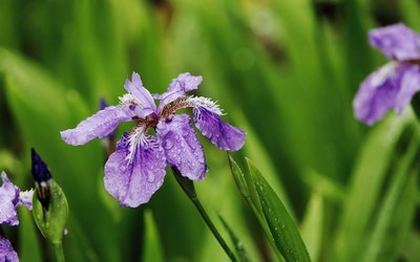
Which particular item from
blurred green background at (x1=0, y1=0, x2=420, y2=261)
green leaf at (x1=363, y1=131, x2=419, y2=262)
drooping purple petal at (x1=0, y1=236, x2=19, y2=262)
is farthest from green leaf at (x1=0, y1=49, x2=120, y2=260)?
drooping purple petal at (x1=0, y1=236, x2=19, y2=262)

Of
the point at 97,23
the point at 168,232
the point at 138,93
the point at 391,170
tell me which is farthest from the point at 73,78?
the point at 138,93

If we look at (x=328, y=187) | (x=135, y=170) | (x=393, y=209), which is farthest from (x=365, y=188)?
(x=135, y=170)

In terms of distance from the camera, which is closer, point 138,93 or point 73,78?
point 138,93

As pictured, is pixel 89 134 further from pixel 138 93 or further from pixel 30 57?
pixel 30 57

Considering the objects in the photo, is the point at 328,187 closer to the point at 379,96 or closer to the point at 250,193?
the point at 379,96

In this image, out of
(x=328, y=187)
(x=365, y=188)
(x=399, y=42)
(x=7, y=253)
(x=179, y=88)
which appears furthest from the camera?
(x=328, y=187)

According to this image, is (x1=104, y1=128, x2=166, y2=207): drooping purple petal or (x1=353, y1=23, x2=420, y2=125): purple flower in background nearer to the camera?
(x1=104, y1=128, x2=166, y2=207): drooping purple petal

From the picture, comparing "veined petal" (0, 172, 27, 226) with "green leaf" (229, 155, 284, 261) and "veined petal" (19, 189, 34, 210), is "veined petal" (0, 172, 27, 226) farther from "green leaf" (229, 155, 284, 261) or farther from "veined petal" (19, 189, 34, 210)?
"green leaf" (229, 155, 284, 261)
